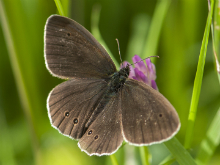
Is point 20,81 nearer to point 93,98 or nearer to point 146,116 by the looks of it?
point 93,98

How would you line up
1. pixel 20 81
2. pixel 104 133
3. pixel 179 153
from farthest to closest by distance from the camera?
pixel 20 81
pixel 104 133
pixel 179 153

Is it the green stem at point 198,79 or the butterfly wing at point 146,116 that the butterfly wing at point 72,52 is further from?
the green stem at point 198,79

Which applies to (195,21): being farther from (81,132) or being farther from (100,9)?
(81,132)

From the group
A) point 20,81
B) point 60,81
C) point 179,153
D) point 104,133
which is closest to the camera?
point 179,153

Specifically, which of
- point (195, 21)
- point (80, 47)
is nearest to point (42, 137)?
point (80, 47)

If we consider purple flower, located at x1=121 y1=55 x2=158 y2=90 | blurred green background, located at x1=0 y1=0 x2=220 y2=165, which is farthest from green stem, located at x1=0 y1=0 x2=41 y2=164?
purple flower, located at x1=121 y1=55 x2=158 y2=90

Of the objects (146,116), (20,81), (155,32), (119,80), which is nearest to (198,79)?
(146,116)
